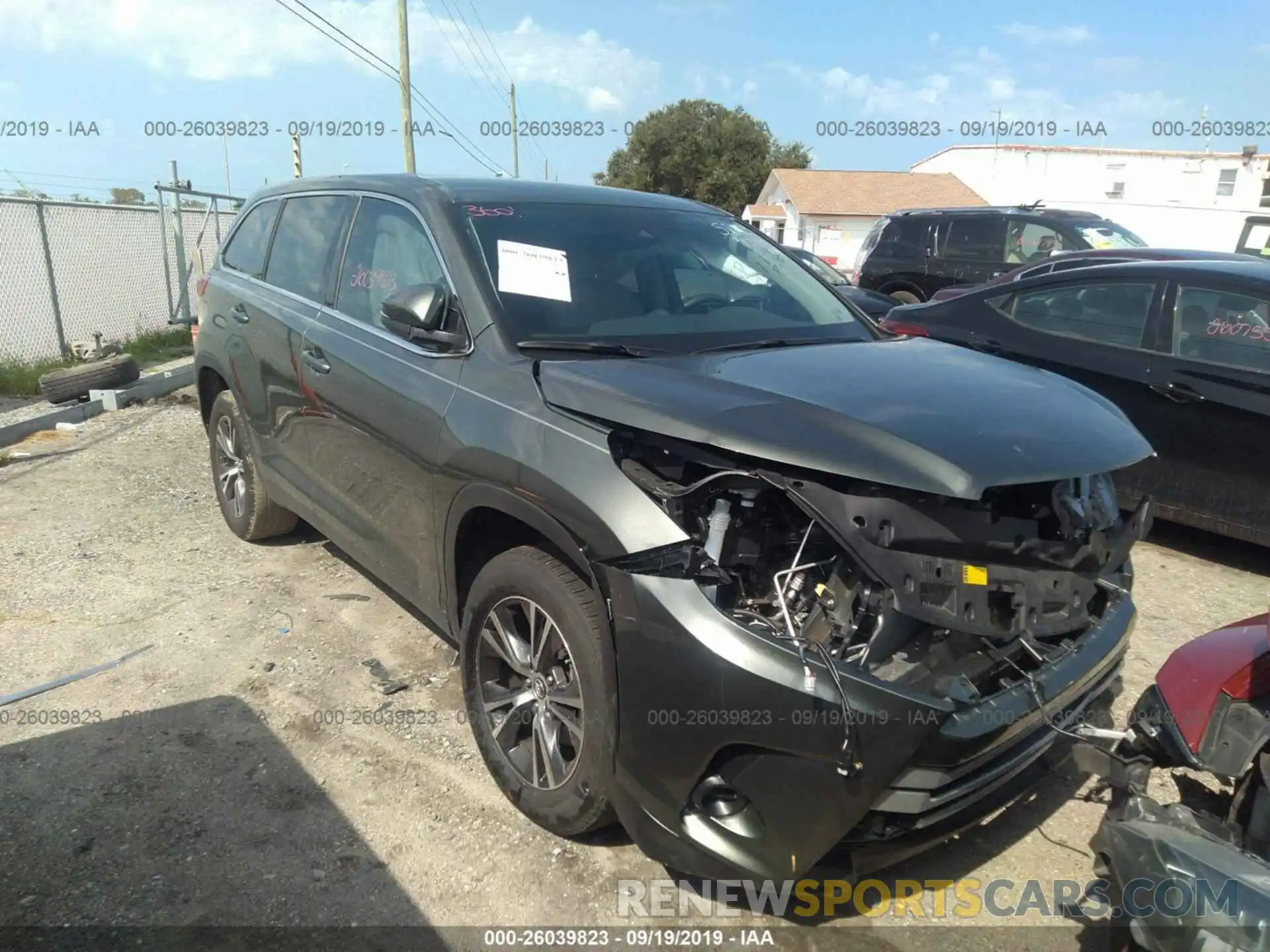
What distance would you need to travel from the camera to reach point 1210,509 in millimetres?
4969

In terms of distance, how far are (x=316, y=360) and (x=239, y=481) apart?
1.66 meters

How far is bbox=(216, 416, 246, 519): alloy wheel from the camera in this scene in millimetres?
5156

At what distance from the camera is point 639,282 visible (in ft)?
11.4

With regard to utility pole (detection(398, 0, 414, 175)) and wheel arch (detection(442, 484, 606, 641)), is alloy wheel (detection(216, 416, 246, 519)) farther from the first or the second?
utility pole (detection(398, 0, 414, 175))

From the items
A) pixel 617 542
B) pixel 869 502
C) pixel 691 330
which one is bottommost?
pixel 617 542

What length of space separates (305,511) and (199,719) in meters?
1.10

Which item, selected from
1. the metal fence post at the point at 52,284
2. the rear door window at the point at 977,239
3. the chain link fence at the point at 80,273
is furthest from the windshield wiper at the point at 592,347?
the rear door window at the point at 977,239

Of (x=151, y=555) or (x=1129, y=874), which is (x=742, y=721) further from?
(x=151, y=555)

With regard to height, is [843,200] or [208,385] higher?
[843,200]

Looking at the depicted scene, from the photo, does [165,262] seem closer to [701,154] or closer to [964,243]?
[964,243]

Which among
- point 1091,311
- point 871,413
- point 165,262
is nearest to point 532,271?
point 871,413

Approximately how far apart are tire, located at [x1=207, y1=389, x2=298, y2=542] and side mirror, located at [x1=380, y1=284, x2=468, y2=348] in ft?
6.94

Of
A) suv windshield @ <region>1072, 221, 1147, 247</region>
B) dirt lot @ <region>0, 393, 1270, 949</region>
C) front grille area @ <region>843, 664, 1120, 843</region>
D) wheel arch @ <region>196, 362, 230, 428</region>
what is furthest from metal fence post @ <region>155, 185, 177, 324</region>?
front grille area @ <region>843, 664, 1120, 843</region>

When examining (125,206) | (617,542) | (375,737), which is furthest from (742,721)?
(125,206)
